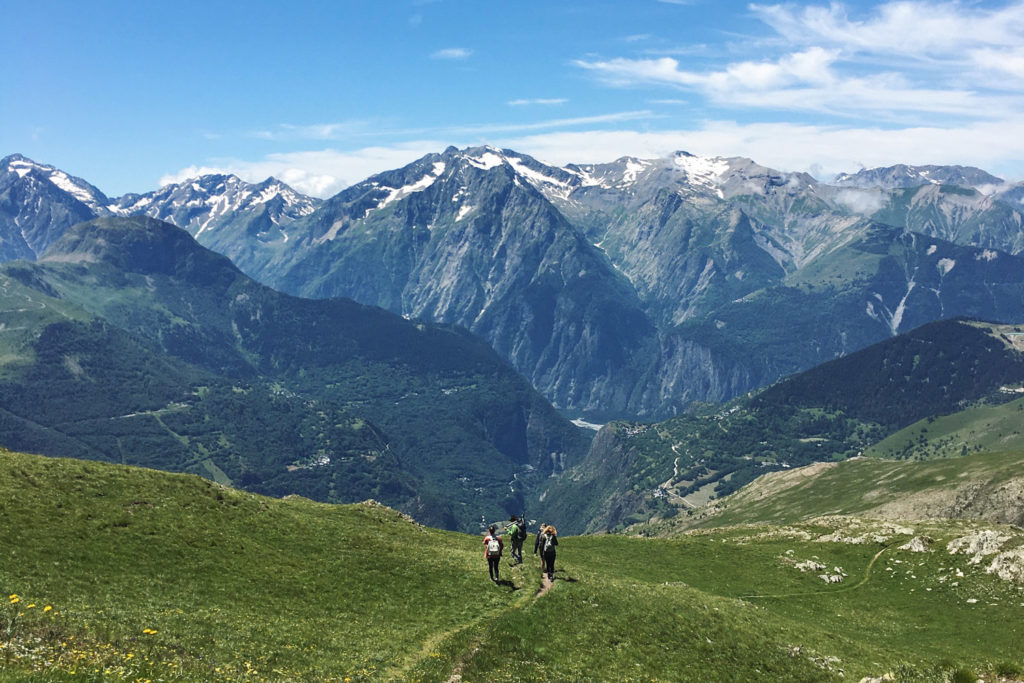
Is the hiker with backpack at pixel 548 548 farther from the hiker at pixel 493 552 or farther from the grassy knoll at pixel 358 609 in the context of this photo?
the hiker at pixel 493 552

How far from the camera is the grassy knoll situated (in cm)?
4281

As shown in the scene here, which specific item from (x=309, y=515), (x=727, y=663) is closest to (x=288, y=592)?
(x=309, y=515)

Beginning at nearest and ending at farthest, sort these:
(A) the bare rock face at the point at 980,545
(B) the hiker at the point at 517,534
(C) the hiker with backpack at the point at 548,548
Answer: (C) the hiker with backpack at the point at 548,548
(B) the hiker at the point at 517,534
(A) the bare rock face at the point at 980,545

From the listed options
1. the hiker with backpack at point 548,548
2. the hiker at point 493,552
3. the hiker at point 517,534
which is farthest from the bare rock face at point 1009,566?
the hiker at point 493,552

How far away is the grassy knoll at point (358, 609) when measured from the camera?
140 feet

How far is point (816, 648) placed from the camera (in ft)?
194

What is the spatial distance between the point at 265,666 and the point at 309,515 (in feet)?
132

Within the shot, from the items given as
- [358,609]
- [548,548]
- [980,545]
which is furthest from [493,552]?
[980,545]

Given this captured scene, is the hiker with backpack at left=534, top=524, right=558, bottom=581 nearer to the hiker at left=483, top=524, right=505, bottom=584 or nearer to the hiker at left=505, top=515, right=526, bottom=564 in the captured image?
the hiker at left=505, top=515, right=526, bottom=564

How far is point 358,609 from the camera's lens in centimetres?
5491

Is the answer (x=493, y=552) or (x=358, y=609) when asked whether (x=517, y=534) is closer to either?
(x=493, y=552)

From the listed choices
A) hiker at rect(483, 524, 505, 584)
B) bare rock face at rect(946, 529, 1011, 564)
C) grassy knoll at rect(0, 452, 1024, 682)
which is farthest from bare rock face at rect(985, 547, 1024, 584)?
hiker at rect(483, 524, 505, 584)

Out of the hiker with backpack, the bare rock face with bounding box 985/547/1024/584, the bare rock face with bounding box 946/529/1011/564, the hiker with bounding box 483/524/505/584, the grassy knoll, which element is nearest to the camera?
the grassy knoll

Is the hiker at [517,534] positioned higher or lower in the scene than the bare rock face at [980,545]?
higher
